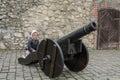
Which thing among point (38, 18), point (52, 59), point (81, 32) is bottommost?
point (52, 59)

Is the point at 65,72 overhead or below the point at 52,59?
below

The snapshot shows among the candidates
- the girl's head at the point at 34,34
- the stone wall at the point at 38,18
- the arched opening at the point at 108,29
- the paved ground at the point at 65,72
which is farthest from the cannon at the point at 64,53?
the arched opening at the point at 108,29

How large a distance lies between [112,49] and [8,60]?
17.7 feet

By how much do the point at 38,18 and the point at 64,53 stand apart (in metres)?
5.20

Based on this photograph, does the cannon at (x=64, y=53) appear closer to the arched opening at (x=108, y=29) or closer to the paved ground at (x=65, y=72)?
the paved ground at (x=65, y=72)

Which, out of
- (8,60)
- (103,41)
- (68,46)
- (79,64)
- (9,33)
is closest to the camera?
(68,46)

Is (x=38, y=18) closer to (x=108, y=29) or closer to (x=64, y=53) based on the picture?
(x=108, y=29)

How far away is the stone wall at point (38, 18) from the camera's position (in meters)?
11.4

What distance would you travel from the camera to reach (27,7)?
37.7 ft

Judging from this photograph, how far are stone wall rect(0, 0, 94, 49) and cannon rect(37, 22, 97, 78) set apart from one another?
4623 millimetres

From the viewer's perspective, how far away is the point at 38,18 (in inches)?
457

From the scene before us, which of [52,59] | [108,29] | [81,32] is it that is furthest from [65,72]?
[108,29]

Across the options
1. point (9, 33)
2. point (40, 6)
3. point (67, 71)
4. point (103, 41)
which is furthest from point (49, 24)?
point (67, 71)

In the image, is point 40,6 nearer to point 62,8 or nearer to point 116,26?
point 62,8
